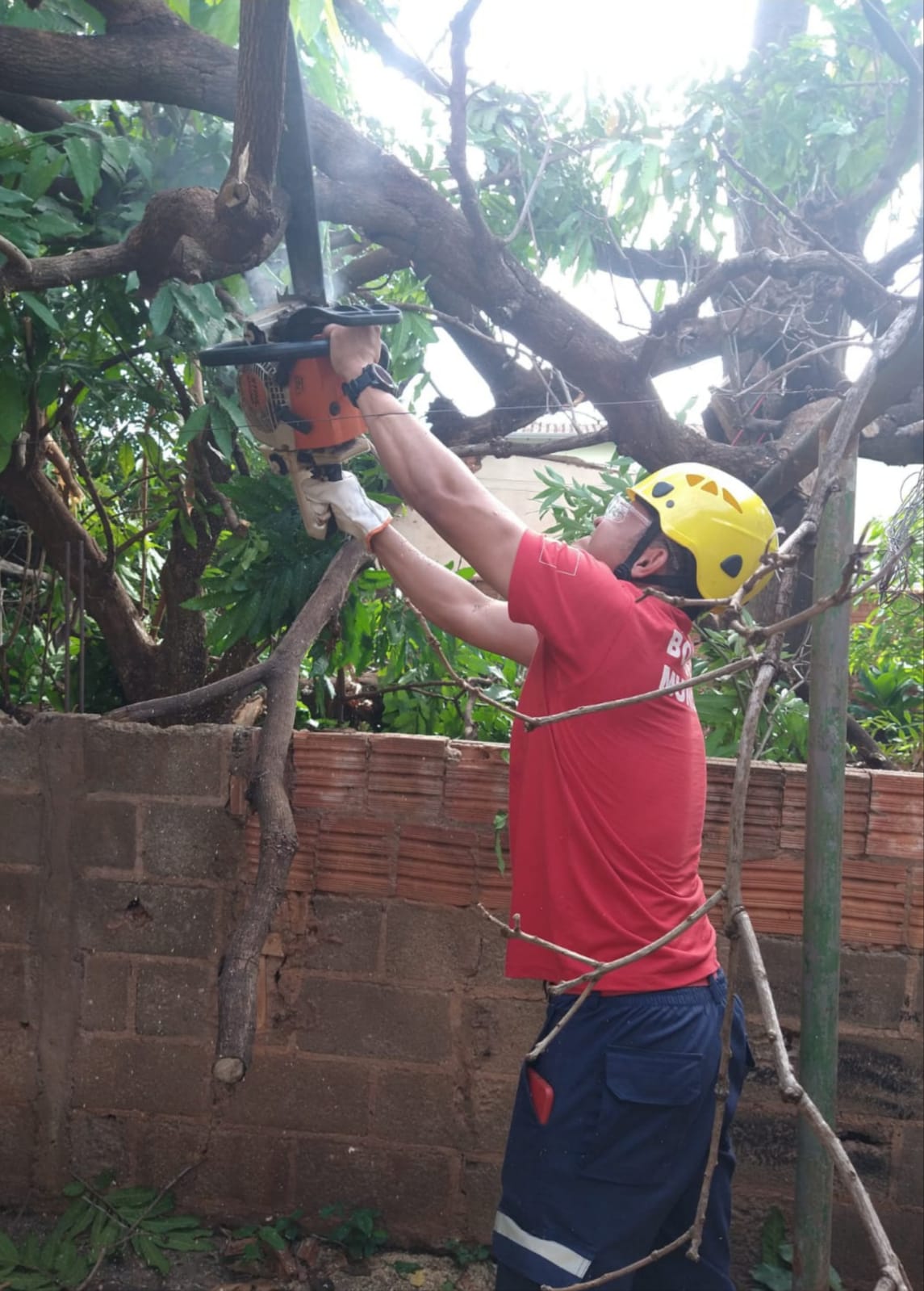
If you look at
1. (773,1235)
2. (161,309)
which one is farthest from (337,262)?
(773,1235)

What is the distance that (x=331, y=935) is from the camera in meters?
3.02

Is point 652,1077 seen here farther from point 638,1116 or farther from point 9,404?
point 9,404

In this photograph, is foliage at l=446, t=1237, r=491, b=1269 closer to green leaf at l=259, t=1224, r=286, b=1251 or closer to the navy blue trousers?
green leaf at l=259, t=1224, r=286, b=1251

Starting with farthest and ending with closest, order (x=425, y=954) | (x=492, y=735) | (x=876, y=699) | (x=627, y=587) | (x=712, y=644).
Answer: (x=876, y=699)
(x=492, y=735)
(x=712, y=644)
(x=425, y=954)
(x=627, y=587)

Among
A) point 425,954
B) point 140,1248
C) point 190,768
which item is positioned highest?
point 190,768

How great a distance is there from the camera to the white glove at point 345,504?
2.33 m

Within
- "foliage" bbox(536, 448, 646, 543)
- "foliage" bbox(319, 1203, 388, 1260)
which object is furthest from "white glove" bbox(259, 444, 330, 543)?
"foliage" bbox(319, 1203, 388, 1260)

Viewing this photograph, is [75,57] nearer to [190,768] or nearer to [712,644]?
[190,768]

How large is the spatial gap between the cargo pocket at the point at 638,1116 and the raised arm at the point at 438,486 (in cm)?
93

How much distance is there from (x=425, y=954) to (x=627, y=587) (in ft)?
4.39

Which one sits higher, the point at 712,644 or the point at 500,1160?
the point at 712,644

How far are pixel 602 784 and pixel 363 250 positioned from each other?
2510mm

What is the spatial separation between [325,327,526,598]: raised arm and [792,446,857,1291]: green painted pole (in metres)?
0.65

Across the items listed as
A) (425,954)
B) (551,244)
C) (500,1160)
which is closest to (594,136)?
(551,244)
